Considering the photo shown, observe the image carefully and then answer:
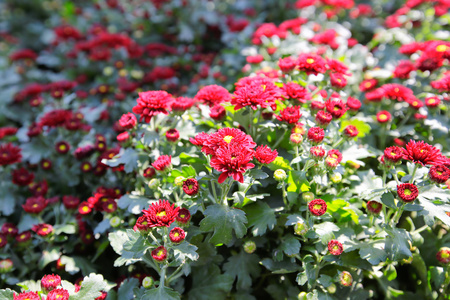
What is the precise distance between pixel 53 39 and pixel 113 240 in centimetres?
392

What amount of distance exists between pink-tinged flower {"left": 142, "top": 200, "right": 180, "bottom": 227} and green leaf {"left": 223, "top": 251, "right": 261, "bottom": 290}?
2.00ft

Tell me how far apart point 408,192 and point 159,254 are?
Answer: 4.04 ft

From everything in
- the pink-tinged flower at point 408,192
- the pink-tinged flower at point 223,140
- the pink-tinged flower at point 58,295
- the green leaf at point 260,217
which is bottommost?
the pink-tinged flower at point 58,295

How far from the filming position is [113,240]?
1.90 meters

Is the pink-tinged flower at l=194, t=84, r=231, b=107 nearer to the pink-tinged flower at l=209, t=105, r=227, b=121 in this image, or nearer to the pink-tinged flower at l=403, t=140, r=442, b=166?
the pink-tinged flower at l=209, t=105, r=227, b=121

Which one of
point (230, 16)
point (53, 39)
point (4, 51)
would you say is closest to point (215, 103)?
point (230, 16)

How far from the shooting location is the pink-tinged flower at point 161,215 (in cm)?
157

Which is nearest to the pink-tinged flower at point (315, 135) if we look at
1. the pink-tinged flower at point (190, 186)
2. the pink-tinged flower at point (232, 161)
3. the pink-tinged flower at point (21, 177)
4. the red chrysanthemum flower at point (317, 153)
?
the red chrysanthemum flower at point (317, 153)

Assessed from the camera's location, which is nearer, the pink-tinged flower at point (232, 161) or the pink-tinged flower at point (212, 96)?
the pink-tinged flower at point (232, 161)

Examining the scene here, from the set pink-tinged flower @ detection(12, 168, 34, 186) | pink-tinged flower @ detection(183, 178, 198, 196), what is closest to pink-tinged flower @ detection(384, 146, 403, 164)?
pink-tinged flower @ detection(183, 178, 198, 196)

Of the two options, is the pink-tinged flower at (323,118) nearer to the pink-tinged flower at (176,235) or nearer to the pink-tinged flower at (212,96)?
the pink-tinged flower at (212,96)

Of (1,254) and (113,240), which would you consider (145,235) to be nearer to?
(113,240)

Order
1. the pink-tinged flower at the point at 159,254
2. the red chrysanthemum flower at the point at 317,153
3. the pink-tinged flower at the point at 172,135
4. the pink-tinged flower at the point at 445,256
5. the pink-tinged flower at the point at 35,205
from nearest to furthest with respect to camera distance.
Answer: the pink-tinged flower at the point at 159,254 < the red chrysanthemum flower at the point at 317,153 < the pink-tinged flower at the point at 445,256 < the pink-tinged flower at the point at 172,135 < the pink-tinged flower at the point at 35,205

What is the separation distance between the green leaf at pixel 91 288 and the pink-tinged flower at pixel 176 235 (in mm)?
534
